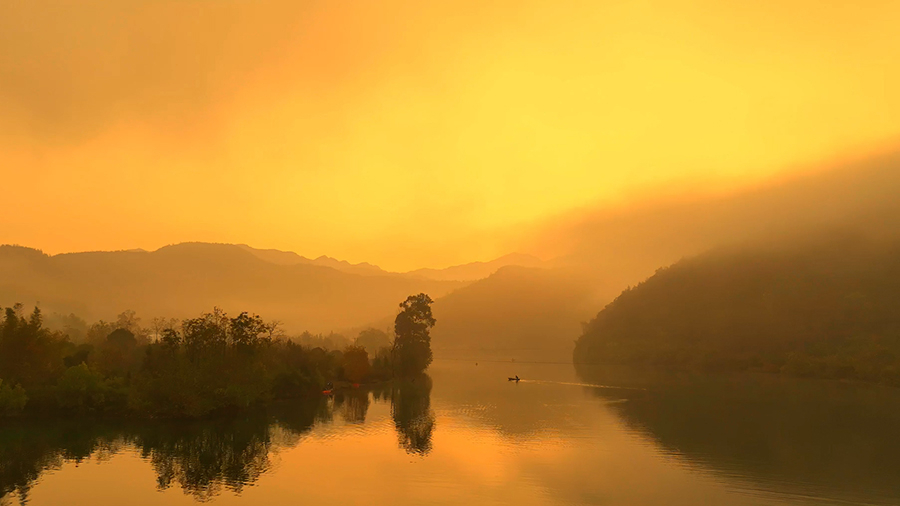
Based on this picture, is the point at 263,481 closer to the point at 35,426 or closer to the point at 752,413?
the point at 35,426

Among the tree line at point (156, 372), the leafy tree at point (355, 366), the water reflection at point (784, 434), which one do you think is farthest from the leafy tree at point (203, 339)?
the water reflection at point (784, 434)

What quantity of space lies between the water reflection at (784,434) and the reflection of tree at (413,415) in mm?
31937

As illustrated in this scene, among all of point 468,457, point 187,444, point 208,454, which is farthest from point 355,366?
point 468,457

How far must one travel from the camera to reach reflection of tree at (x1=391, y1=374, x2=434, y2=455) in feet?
273

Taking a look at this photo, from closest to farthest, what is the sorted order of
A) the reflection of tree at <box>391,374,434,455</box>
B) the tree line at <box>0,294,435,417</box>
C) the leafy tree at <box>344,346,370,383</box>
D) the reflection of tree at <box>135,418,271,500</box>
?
the reflection of tree at <box>135,418,271,500</box>
the reflection of tree at <box>391,374,434,455</box>
the tree line at <box>0,294,435,417</box>
the leafy tree at <box>344,346,370,383</box>

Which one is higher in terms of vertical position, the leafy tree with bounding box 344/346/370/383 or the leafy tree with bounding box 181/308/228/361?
the leafy tree with bounding box 181/308/228/361

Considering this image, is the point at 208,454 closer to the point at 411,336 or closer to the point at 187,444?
the point at 187,444

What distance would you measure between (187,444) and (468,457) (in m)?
34.7

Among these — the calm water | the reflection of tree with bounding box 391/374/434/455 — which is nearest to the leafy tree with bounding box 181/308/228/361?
the calm water

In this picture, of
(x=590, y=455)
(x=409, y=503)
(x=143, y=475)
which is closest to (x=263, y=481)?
(x=143, y=475)

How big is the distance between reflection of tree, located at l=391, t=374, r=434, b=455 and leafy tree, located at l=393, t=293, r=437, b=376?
50.4ft

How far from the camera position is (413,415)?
365ft

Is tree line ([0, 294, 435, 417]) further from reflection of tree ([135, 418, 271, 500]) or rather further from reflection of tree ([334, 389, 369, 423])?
reflection of tree ([135, 418, 271, 500])

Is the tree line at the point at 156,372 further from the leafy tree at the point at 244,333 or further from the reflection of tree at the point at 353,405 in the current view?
the reflection of tree at the point at 353,405
